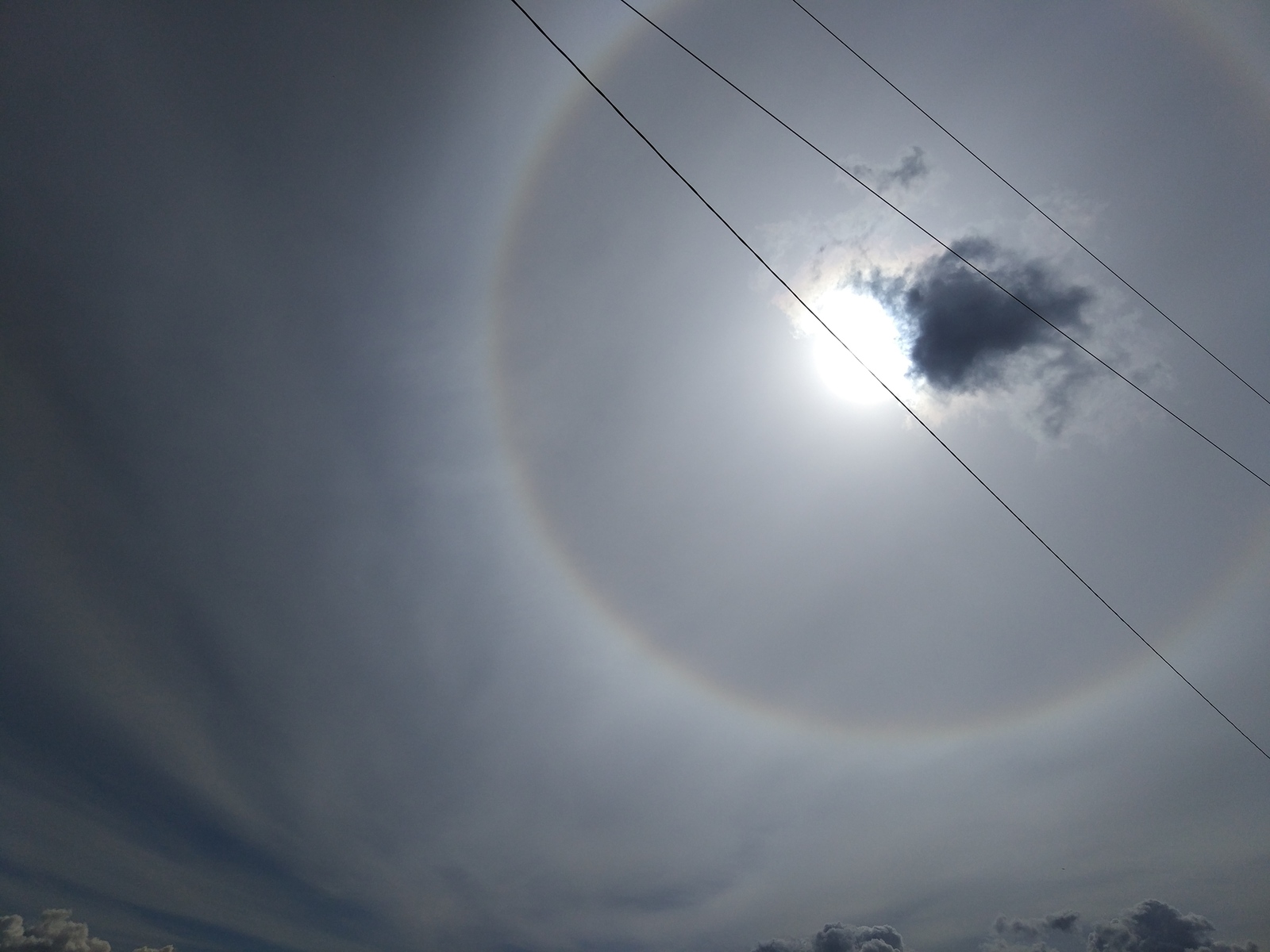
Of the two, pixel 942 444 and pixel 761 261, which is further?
pixel 942 444

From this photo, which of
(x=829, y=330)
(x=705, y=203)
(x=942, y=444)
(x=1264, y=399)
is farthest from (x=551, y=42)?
(x=1264, y=399)

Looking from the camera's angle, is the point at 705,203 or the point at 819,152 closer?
the point at 705,203

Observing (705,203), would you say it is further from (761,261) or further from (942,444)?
(942,444)

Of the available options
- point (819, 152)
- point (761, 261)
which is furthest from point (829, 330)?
point (819, 152)

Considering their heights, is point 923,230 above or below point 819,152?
below

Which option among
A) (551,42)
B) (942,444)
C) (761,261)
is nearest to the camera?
(551,42)

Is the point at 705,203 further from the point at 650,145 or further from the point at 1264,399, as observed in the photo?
the point at 1264,399

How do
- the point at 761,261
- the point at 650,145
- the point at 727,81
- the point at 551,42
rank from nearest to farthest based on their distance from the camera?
the point at 551,42 → the point at 650,145 → the point at 761,261 → the point at 727,81

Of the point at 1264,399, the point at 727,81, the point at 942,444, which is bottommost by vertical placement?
the point at 942,444

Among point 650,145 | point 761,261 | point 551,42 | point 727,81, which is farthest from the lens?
point 727,81
